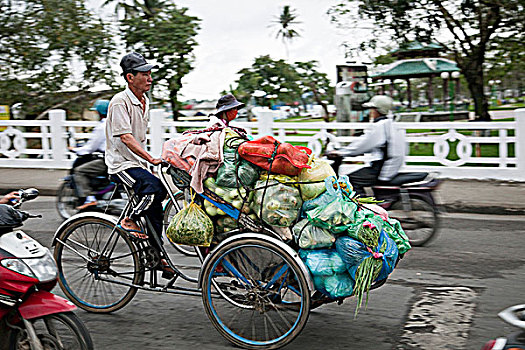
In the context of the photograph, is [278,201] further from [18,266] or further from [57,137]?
[57,137]

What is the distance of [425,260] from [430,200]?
84cm

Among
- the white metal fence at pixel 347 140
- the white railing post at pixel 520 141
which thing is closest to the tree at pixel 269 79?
the white metal fence at pixel 347 140

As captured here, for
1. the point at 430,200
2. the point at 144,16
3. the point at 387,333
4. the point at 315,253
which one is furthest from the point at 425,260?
the point at 144,16

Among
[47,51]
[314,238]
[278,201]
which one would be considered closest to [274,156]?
[278,201]

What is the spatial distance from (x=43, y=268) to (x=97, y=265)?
1589 millimetres

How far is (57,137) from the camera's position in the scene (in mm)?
14109

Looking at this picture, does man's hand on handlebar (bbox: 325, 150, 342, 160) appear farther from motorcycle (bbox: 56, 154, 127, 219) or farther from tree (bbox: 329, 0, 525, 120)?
tree (bbox: 329, 0, 525, 120)

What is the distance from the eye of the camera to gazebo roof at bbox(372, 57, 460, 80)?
109 ft

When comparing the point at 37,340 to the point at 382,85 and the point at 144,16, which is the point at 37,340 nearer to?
the point at 144,16

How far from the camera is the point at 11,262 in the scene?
137 inches

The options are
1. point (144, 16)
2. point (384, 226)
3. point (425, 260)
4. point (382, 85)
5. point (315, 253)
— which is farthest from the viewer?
point (382, 85)

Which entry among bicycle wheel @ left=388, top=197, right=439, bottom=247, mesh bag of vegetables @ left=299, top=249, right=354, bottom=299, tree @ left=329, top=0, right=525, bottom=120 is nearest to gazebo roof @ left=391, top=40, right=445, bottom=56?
tree @ left=329, top=0, right=525, bottom=120

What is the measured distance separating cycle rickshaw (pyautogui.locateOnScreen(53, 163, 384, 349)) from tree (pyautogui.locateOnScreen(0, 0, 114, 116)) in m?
14.8

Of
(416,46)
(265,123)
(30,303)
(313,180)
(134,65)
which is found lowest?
(30,303)
